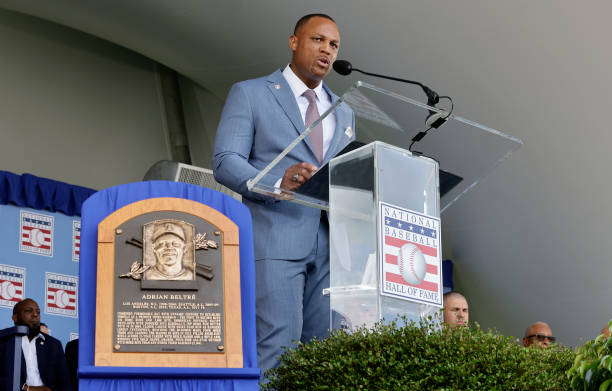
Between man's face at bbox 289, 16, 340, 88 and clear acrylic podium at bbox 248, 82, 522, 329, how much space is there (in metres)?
0.36

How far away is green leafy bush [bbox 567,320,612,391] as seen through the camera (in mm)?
2205

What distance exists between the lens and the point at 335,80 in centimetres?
673

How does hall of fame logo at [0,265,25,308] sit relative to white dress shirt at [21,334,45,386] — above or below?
above

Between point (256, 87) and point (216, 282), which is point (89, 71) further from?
point (216, 282)

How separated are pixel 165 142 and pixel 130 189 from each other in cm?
661

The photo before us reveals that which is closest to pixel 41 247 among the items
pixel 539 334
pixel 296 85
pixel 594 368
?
pixel 539 334

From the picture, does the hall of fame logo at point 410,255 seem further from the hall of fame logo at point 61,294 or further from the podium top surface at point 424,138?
the hall of fame logo at point 61,294

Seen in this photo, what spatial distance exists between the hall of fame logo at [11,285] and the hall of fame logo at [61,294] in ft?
0.78

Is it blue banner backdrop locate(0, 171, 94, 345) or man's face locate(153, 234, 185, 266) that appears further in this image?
blue banner backdrop locate(0, 171, 94, 345)

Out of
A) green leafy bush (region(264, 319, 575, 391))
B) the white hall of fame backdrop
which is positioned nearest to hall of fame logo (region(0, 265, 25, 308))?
the white hall of fame backdrop

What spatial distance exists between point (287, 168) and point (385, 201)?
39 centimetres

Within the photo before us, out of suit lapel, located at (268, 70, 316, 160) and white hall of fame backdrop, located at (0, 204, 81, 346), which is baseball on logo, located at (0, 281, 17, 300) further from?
suit lapel, located at (268, 70, 316, 160)

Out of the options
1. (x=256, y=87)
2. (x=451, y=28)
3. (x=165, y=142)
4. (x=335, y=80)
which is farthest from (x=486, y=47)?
(x=165, y=142)

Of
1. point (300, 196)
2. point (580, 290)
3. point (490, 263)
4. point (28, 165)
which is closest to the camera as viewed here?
point (300, 196)
